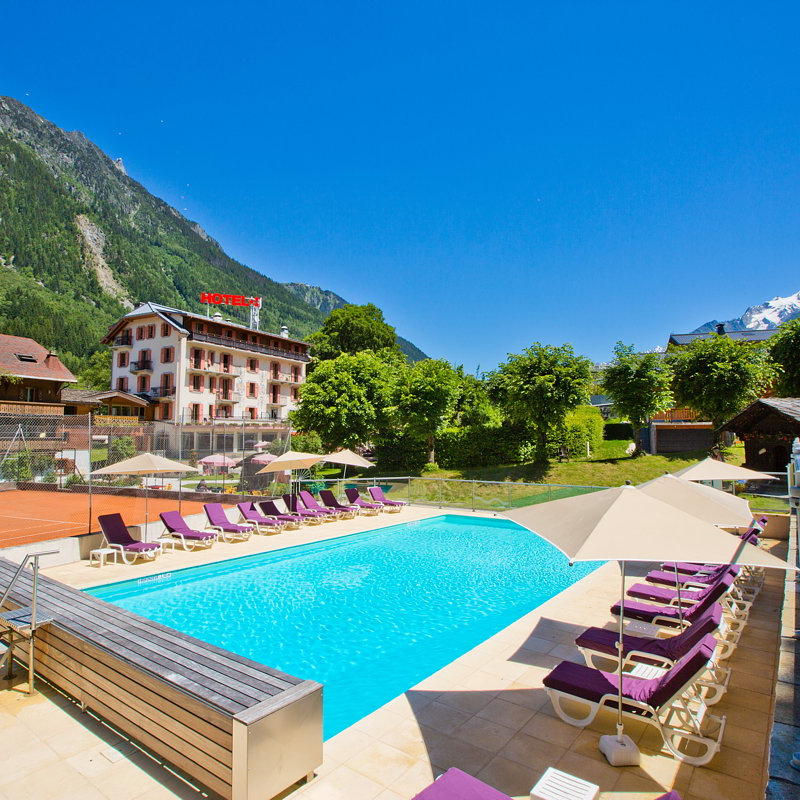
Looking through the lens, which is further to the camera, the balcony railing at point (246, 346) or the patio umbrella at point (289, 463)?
the balcony railing at point (246, 346)

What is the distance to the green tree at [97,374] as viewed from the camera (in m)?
69.2

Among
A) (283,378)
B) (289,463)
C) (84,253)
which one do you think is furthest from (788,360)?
(84,253)

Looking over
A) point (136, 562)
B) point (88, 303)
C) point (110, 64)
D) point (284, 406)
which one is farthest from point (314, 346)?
point (88, 303)

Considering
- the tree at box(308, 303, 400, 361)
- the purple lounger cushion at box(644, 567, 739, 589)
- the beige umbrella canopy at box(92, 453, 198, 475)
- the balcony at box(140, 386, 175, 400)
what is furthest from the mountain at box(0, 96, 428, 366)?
the purple lounger cushion at box(644, 567, 739, 589)

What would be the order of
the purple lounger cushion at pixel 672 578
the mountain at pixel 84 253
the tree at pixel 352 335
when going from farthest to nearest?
1. the mountain at pixel 84 253
2. the tree at pixel 352 335
3. the purple lounger cushion at pixel 672 578

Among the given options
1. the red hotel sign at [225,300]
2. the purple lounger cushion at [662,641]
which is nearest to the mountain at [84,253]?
the red hotel sign at [225,300]

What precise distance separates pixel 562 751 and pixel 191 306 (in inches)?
4701

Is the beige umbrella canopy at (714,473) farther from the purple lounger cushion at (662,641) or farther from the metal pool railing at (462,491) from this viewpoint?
the metal pool railing at (462,491)

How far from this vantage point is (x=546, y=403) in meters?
25.3

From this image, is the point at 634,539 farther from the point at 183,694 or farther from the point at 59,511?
the point at 59,511

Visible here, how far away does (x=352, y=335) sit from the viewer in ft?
164

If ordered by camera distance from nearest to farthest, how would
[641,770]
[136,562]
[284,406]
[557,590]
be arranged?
[641,770], [557,590], [136,562], [284,406]

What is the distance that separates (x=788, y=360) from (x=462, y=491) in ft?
61.7

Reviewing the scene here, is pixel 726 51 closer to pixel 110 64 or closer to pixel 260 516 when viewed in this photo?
pixel 260 516
